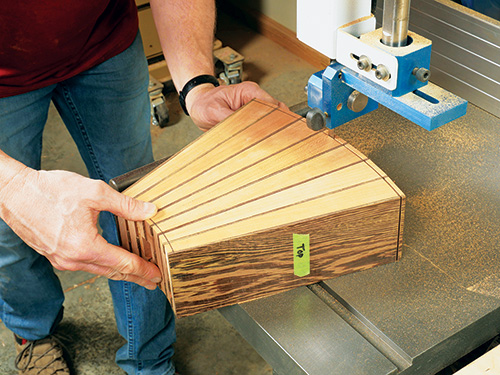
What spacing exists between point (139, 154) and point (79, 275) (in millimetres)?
859

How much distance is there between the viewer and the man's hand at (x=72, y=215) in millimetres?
973

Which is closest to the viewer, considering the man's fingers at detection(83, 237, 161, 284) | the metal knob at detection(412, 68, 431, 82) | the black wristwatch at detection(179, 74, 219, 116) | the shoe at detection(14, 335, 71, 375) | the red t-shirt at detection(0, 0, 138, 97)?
the metal knob at detection(412, 68, 431, 82)

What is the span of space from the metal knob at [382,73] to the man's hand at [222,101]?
1.10 ft

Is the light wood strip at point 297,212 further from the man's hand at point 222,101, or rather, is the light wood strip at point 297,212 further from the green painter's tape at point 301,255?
the man's hand at point 222,101

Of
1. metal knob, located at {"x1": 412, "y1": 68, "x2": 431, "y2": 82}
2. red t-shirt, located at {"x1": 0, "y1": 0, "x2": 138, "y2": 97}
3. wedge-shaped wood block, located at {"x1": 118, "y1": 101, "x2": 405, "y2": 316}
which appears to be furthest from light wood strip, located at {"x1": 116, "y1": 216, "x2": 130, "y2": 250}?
metal knob, located at {"x1": 412, "y1": 68, "x2": 431, "y2": 82}

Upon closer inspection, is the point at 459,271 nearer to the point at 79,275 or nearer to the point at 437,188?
the point at 437,188

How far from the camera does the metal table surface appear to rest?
912mm

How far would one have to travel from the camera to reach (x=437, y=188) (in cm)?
118

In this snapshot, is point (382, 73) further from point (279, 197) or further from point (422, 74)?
point (279, 197)

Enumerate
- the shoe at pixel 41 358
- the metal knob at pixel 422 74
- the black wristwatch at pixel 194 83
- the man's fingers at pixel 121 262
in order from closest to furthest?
the metal knob at pixel 422 74
the man's fingers at pixel 121 262
the black wristwatch at pixel 194 83
the shoe at pixel 41 358

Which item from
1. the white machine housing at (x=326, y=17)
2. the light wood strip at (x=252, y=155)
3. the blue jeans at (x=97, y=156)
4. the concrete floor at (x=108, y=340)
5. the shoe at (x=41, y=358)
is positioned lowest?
the concrete floor at (x=108, y=340)

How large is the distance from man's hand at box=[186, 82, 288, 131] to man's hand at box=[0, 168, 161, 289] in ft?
1.19

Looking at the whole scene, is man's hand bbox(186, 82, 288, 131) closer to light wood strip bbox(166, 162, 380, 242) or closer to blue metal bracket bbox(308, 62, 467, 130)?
blue metal bracket bbox(308, 62, 467, 130)

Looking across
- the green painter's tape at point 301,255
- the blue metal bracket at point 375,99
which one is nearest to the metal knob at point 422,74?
the blue metal bracket at point 375,99
